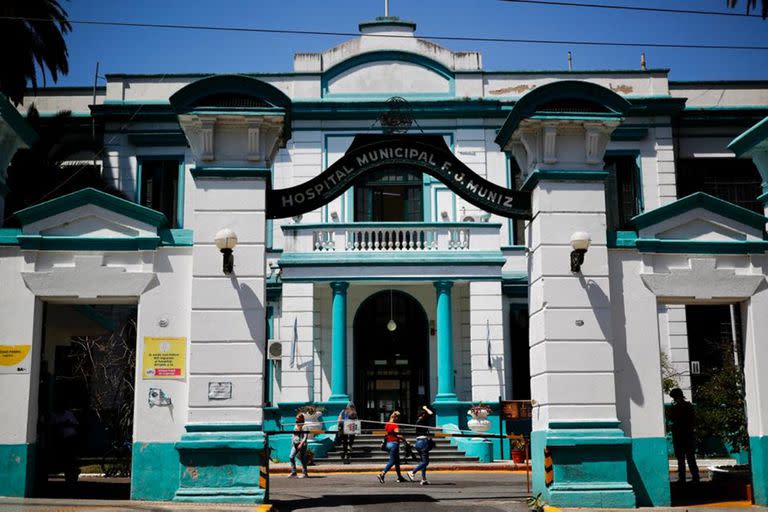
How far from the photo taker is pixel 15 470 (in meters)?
13.3

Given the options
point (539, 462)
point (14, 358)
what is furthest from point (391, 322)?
point (14, 358)

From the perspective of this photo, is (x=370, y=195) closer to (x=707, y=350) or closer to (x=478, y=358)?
(x=478, y=358)

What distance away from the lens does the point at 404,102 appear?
2766cm

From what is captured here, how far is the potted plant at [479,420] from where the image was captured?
2439 centimetres

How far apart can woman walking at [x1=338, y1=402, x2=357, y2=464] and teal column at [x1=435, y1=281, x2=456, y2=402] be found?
265 cm

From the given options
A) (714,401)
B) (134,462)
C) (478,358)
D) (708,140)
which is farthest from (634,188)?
(134,462)

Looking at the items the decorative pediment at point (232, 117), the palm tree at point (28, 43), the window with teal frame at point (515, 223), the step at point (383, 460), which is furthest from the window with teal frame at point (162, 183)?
the decorative pediment at point (232, 117)

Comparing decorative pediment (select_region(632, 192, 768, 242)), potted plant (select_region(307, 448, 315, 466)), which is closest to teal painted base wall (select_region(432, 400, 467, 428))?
potted plant (select_region(307, 448, 315, 466))

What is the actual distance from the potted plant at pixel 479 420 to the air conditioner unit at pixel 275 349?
562cm

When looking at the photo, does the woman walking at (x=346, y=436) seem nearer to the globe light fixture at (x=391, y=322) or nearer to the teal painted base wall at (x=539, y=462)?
the globe light fixture at (x=391, y=322)

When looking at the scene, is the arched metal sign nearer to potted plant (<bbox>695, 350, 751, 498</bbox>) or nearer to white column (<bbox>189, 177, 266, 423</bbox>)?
white column (<bbox>189, 177, 266, 423</bbox>)

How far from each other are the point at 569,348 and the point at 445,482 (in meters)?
6.53

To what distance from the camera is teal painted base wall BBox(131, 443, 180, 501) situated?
13141 mm

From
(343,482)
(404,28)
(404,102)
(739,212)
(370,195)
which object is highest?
(404,28)
